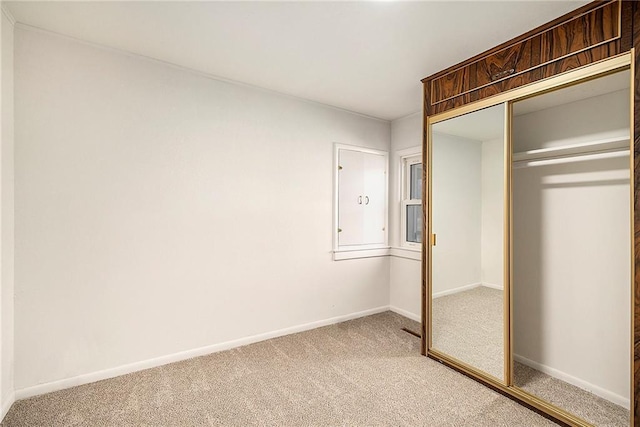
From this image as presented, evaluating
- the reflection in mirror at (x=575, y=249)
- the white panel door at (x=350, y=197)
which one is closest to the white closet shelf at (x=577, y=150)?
the reflection in mirror at (x=575, y=249)

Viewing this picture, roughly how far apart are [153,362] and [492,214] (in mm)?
2992

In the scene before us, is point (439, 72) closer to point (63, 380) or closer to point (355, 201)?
point (355, 201)

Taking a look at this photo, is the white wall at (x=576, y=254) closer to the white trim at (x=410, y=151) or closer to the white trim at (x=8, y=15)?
the white trim at (x=410, y=151)

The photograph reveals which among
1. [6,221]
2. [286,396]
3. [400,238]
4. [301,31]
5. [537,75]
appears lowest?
[286,396]

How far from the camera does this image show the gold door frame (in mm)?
1720

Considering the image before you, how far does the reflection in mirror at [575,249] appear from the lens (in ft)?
6.68

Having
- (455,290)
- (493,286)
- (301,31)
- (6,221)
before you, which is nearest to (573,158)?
(493,286)

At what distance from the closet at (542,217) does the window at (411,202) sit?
3.52 feet

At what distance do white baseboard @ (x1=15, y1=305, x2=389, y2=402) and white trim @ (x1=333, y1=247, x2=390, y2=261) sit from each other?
722 millimetres

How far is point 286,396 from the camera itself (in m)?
2.20

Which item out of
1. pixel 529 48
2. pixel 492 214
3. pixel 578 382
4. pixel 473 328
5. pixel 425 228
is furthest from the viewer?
pixel 425 228

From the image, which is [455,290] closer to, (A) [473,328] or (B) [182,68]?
(A) [473,328]

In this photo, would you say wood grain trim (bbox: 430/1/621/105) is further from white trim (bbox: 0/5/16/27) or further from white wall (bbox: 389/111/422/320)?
white trim (bbox: 0/5/16/27)

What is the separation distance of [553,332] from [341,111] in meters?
2.95
